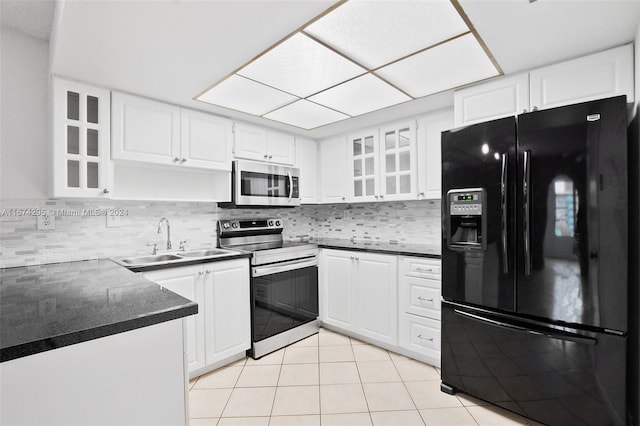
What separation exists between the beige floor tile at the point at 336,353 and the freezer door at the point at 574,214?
147 centimetres

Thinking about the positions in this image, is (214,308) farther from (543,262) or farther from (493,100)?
(493,100)

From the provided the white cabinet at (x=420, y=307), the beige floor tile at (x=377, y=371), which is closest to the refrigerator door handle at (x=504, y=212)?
the white cabinet at (x=420, y=307)

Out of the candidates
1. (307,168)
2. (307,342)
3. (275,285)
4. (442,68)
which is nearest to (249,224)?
(275,285)

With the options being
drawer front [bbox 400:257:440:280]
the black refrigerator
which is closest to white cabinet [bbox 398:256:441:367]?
drawer front [bbox 400:257:440:280]

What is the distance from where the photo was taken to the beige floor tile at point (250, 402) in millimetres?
1918

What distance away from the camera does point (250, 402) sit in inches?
80.0

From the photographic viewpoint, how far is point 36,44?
82.4 inches

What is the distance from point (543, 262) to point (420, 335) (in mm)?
1169

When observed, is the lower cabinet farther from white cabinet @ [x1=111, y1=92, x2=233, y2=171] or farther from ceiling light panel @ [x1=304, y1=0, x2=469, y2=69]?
ceiling light panel @ [x1=304, y1=0, x2=469, y2=69]

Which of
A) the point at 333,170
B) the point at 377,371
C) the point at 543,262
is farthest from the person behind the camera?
the point at 333,170

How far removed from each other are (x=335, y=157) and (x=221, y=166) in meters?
1.37

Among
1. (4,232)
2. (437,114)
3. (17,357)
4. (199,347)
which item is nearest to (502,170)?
(437,114)

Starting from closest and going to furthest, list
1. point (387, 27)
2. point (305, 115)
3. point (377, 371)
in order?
1. point (387, 27)
2. point (377, 371)
3. point (305, 115)

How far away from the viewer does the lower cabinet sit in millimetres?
→ 2225
